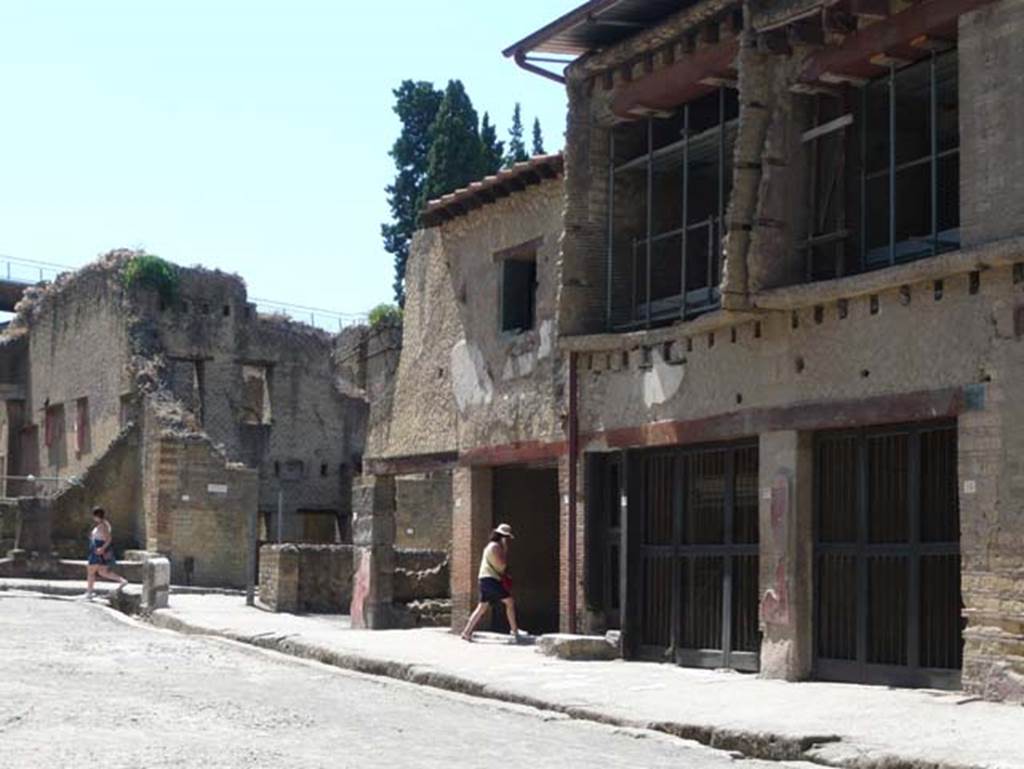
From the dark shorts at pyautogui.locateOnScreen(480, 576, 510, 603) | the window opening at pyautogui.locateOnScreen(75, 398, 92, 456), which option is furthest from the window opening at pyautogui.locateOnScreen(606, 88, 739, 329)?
the window opening at pyautogui.locateOnScreen(75, 398, 92, 456)

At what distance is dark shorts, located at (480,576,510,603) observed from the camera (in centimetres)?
1873

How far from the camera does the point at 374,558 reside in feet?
71.6

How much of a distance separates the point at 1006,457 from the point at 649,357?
5279mm

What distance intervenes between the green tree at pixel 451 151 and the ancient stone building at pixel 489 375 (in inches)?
1261

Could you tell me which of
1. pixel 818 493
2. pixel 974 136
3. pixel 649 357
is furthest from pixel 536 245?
pixel 974 136

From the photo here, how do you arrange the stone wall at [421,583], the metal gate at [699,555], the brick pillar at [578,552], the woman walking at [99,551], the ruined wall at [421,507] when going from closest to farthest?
the metal gate at [699,555] → the brick pillar at [578,552] → the stone wall at [421,583] → the woman walking at [99,551] → the ruined wall at [421,507]

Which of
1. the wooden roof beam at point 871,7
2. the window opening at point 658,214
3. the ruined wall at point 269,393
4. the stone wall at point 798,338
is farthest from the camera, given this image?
the ruined wall at point 269,393

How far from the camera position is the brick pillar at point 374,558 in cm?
2178

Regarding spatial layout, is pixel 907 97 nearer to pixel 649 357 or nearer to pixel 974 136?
pixel 974 136

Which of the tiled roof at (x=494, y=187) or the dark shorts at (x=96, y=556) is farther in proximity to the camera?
the dark shorts at (x=96, y=556)

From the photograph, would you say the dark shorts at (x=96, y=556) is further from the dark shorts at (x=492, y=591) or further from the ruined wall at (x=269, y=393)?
the ruined wall at (x=269, y=393)

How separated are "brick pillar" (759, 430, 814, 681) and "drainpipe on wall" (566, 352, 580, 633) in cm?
349

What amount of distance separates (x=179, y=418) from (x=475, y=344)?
1622 cm

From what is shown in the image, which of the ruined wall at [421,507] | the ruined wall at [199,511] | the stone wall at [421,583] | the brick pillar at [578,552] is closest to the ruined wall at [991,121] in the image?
the brick pillar at [578,552]
